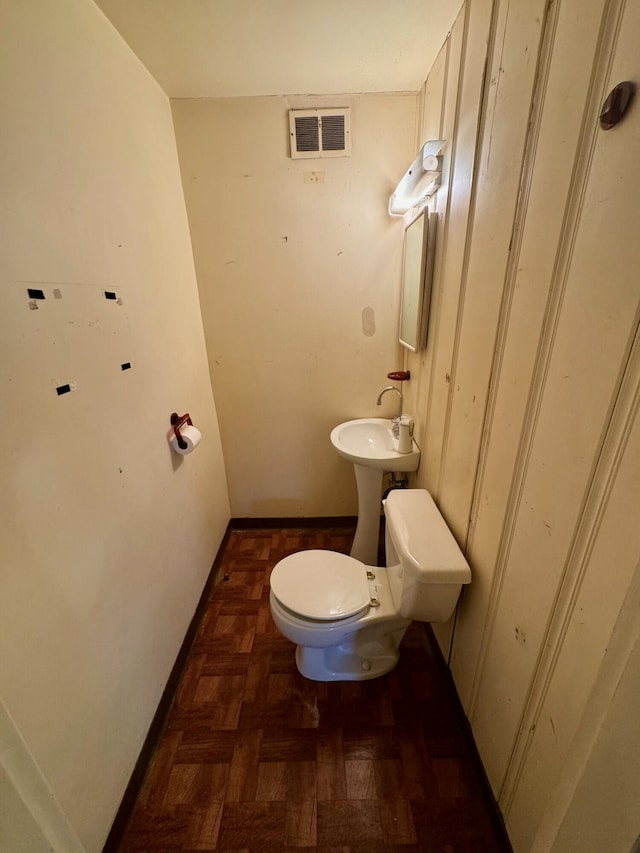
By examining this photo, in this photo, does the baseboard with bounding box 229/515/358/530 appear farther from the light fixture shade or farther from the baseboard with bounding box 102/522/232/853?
the light fixture shade

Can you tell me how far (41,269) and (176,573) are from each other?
3.72 ft

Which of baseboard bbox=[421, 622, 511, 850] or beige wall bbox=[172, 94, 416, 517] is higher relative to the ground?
beige wall bbox=[172, 94, 416, 517]

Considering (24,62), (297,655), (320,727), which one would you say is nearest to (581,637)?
(320,727)

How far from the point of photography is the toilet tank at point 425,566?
947 millimetres

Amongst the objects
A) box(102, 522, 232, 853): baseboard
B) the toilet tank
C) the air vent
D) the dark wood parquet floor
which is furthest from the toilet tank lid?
the air vent

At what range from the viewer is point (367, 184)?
Result: 152cm

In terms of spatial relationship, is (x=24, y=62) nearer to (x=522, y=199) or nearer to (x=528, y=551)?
(x=522, y=199)

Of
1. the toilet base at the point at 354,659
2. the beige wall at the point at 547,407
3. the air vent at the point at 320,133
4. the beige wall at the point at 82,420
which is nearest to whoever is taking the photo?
the beige wall at the point at 547,407

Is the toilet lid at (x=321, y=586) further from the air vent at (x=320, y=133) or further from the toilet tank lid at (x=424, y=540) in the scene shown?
the air vent at (x=320, y=133)

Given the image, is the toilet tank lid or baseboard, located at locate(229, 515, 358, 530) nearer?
the toilet tank lid

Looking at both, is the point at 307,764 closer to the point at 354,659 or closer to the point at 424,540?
the point at 354,659

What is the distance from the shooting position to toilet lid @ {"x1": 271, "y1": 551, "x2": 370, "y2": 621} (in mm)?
1113

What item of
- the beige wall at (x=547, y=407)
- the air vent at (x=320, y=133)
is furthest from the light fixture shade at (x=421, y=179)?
the air vent at (x=320, y=133)

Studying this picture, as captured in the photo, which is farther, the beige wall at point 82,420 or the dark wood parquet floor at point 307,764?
the dark wood parquet floor at point 307,764
